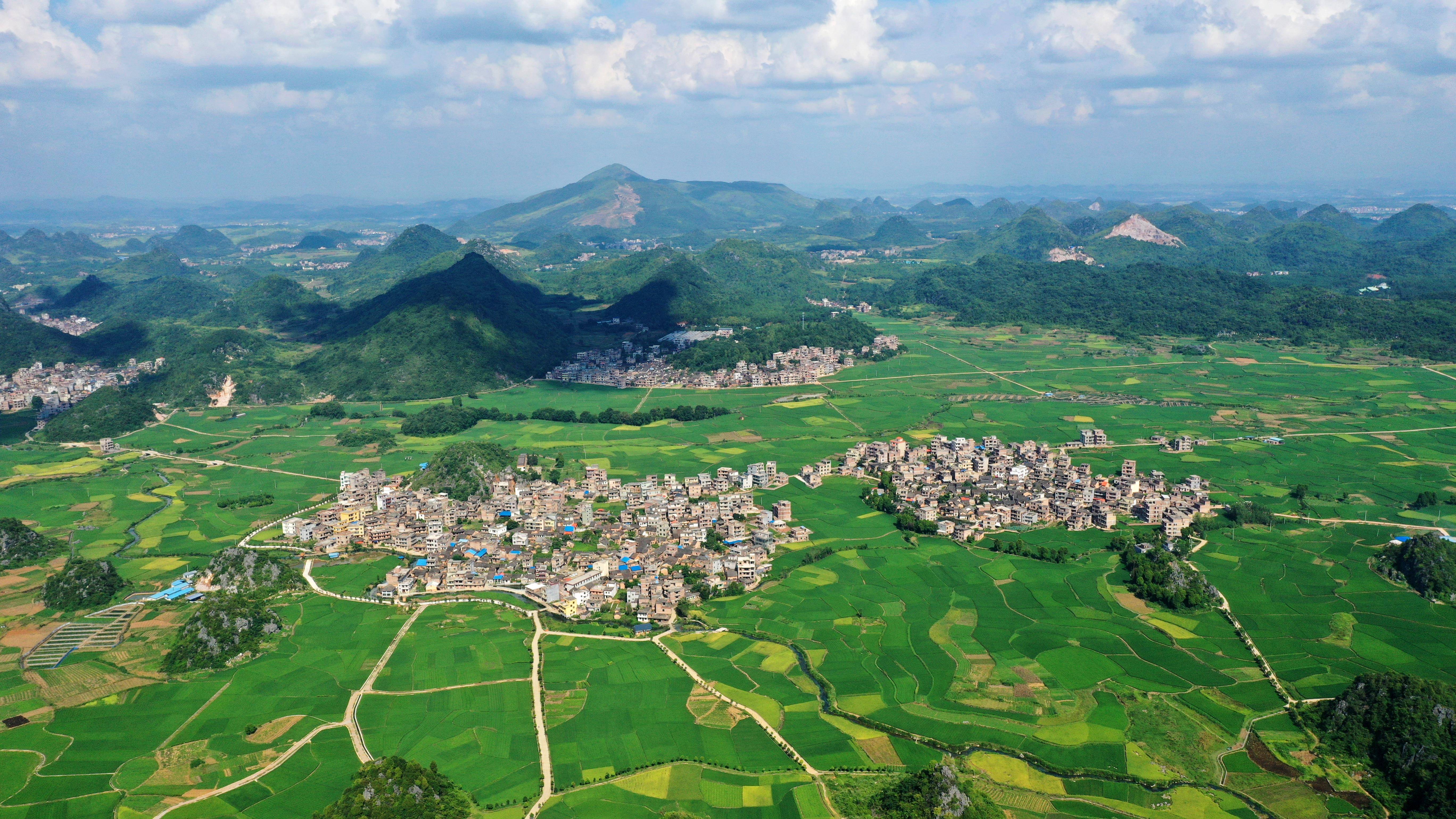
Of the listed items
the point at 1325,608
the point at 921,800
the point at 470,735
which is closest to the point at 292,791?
the point at 470,735

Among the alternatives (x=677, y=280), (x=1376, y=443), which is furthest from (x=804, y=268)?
(x=1376, y=443)

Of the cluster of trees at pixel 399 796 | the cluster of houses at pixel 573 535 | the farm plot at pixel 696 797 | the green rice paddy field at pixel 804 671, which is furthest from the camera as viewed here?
the cluster of houses at pixel 573 535

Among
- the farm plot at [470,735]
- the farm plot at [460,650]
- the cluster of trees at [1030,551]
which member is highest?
the cluster of trees at [1030,551]

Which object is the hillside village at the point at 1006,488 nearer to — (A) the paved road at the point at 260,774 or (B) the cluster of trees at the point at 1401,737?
(B) the cluster of trees at the point at 1401,737

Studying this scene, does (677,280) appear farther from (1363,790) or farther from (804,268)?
(1363,790)

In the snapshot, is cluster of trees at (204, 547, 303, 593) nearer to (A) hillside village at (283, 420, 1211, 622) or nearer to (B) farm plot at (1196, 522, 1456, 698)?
(A) hillside village at (283, 420, 1211, 622)

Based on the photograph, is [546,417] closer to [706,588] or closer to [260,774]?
[706,588]

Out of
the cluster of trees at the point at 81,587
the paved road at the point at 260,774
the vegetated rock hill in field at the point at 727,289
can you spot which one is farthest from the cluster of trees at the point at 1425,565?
the vegetated rock hill in field at the point at 727,289
